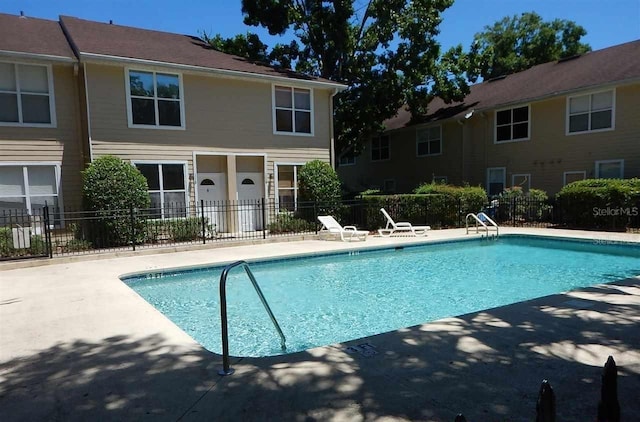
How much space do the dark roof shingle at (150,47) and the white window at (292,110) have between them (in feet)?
1.95

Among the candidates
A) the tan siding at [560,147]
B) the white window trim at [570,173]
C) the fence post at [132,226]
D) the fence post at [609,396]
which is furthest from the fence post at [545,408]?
the white window trim at [570,173]

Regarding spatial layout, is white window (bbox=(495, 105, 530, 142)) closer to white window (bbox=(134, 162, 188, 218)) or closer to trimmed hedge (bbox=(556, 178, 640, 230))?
trimmed hedge (bbox=(556, 178, 640, 230))

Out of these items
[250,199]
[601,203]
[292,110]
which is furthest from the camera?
[292,110]

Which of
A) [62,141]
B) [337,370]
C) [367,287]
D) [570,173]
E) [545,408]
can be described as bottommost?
[367,287]

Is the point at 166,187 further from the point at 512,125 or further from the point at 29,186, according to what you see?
the point at 512,125

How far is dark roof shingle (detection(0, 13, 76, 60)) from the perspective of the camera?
39.5 feet

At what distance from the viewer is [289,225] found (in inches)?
607

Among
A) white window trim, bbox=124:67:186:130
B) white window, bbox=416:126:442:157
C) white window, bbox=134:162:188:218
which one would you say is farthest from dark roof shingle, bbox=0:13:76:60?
white window, bbox=416:126:442:157

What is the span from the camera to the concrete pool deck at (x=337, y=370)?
3037 mm

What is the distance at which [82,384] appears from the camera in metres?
3.55

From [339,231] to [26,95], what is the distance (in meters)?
10.3

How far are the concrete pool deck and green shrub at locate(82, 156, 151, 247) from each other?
258 inches

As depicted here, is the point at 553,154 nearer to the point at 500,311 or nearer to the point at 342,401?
the point at 500,311

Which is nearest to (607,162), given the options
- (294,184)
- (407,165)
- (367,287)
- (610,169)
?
(610,169)
